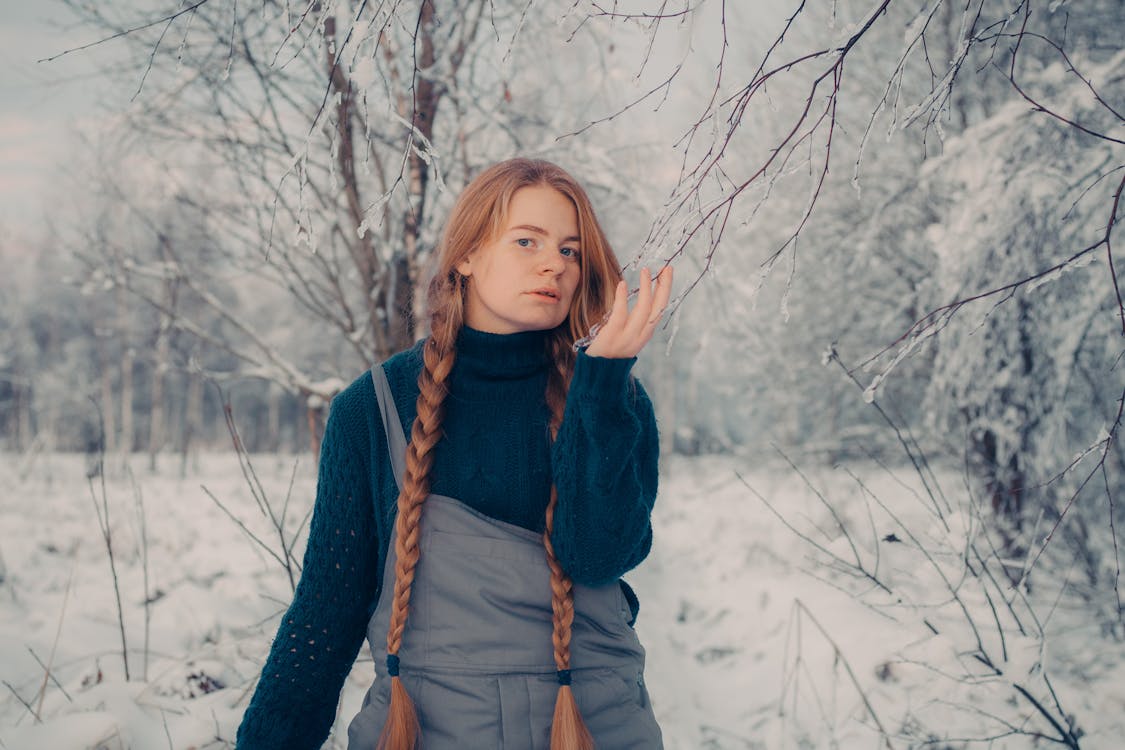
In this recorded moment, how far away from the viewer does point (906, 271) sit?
5.75m

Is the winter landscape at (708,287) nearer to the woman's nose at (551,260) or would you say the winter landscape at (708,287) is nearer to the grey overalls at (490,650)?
the woman's nose at (551,260)

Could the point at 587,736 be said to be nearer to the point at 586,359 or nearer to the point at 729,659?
the point at 586,359

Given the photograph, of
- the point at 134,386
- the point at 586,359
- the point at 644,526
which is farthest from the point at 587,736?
the point at 134,386

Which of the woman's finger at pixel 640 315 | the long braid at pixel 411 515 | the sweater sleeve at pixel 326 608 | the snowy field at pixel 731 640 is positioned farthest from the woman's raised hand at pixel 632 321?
the snowy field at pixel 731 640

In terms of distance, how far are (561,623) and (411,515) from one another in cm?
34

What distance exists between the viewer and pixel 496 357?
1.46 meters

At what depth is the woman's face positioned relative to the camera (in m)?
1.41

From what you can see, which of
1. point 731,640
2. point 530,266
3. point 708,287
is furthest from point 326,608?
point 731,640

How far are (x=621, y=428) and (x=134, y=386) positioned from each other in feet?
98.3

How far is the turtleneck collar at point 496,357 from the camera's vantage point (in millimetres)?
1462

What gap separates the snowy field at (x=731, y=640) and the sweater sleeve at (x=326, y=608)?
95 centimetres

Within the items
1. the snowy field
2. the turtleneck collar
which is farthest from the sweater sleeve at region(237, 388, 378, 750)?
the snowy field

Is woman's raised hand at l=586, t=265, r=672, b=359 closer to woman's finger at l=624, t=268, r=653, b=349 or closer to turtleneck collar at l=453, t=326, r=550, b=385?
woman's finger at l=624, t=268, r=653, b=349

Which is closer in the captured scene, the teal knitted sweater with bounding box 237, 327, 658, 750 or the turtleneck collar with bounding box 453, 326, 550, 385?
the teal knitted sweater with bounding box 237, 327, 658, 750
